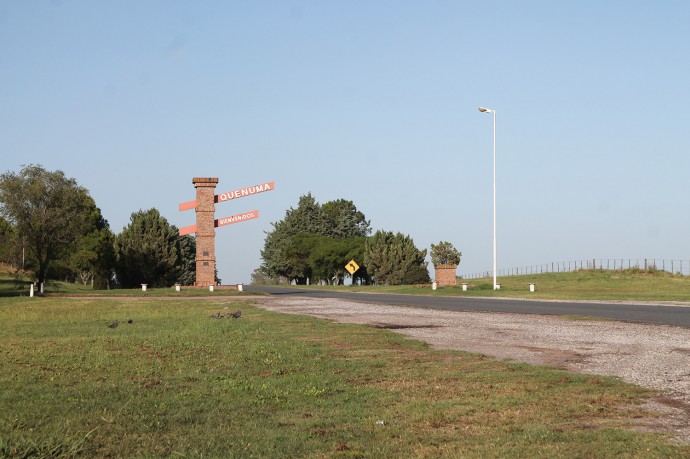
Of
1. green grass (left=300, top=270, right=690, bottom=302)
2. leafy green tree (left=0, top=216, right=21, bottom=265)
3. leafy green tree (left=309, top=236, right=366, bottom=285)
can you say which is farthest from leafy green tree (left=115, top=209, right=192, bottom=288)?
green grass (left=300, top=270, right=690, bottom=302)

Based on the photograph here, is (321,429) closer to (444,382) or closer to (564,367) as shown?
(444,382)

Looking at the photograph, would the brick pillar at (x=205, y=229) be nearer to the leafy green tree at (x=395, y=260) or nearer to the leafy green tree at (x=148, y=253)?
the leafy green tree at (x=148, y=253)

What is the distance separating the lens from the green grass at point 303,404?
7.78 m

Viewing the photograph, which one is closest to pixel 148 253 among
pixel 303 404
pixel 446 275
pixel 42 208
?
pixel 42 208

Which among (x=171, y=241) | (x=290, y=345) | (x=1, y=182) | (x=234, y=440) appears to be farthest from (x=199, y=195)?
(x=234, y=440)

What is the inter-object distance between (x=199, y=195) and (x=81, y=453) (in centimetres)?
6302

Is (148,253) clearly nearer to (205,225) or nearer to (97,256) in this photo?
(97,256)

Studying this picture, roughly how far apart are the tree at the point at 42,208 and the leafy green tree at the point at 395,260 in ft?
145

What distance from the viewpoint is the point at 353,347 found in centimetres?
1759

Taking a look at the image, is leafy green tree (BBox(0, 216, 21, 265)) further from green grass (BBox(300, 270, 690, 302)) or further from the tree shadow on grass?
green grass (BBox(300, 270, 690, 302))

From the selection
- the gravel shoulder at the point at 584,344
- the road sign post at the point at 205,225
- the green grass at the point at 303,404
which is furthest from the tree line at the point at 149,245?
the green grass at the point at 303,404

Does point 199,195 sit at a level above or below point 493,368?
above

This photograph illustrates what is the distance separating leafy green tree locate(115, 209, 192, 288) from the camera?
98.1 metres

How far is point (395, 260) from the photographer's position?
10481cm
